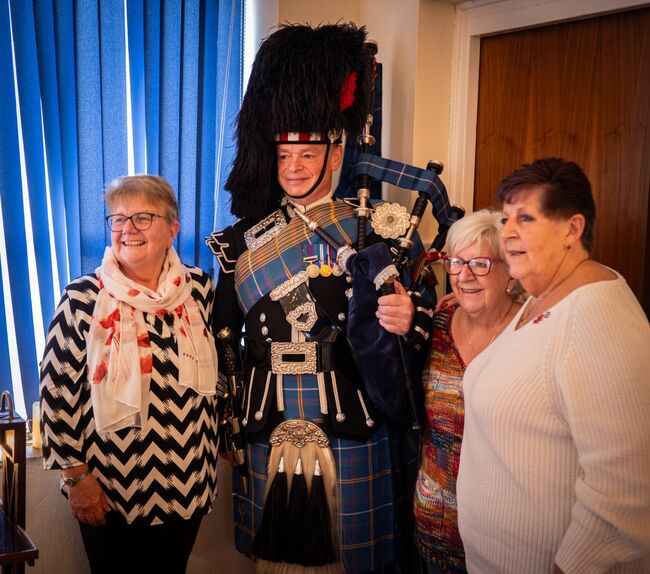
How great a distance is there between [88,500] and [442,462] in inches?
34.5

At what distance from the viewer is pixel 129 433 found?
195 centimetres

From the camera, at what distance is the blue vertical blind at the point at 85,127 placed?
7.43 ft

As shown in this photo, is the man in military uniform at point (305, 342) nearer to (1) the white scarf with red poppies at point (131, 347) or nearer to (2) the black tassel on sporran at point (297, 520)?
(2) the black tassel on sporran at point (297, 520)

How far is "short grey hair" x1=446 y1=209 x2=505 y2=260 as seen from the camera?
6.08 feet

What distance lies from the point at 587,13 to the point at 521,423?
147 cm

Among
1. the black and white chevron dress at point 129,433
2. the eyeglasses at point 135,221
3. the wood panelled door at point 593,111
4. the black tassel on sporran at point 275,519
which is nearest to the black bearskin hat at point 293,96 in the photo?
the eyeglasses at point 135,221

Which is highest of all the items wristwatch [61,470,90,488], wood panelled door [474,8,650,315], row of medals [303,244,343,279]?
wood panelled door [474,8,650,315]

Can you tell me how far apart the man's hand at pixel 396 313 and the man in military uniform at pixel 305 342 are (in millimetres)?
157

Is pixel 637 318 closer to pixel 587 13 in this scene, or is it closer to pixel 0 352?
pixel 587 13

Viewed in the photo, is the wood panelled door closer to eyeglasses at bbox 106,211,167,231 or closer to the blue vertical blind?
the blue vertical blind

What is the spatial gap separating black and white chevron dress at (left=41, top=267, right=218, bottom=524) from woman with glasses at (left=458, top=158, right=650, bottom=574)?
0.76m

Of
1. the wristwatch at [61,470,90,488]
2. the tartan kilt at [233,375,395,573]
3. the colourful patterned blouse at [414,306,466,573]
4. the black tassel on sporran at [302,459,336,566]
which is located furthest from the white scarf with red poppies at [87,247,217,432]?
the colourful patterned blouse at [414,306,466,573]

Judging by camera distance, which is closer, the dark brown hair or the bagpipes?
the dark brown hair

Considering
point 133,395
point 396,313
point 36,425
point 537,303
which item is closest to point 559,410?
point 537,303
